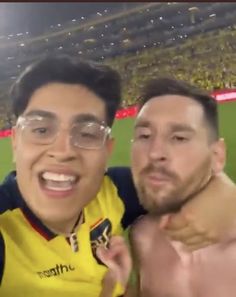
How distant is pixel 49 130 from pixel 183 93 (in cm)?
36

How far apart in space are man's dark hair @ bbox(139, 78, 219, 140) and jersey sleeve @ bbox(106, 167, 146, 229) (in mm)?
197

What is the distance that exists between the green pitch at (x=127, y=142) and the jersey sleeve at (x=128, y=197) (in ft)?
0.17

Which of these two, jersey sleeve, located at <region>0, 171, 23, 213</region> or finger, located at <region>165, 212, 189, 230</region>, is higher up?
jersey sleeve, located at <region>0, 171, 23, 213</region>

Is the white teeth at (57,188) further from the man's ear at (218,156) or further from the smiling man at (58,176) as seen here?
the man's ear at (218,156)

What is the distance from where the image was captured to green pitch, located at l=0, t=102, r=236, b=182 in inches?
52.3

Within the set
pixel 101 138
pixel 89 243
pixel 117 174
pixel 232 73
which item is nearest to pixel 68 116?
pixel 101 138

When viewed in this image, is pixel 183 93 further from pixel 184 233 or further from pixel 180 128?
pixel 184 233

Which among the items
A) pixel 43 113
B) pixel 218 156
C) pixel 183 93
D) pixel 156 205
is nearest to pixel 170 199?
pixel 156 205

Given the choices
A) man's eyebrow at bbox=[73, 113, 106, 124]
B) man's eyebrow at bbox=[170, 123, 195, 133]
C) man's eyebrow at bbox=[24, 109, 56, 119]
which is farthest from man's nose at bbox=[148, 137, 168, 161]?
man's eyebrow at bbox=[24, 109, 56, 119]

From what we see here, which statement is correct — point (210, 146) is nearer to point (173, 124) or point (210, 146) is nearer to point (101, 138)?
point (173, 124)

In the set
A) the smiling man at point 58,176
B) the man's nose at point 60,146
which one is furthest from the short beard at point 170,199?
the man's nose at point 60,146

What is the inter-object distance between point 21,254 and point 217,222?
1.60ft

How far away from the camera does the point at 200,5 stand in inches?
55.7

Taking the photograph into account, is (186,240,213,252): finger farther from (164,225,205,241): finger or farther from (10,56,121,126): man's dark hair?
(10,56,121,126): man's dark hair
